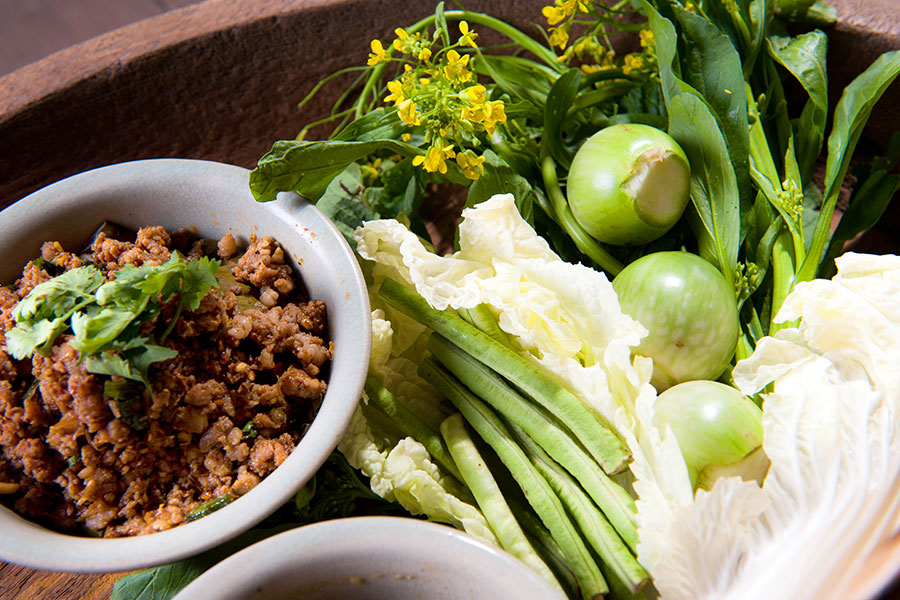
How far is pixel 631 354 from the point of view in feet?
4.72

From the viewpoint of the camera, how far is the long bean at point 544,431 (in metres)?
1.23

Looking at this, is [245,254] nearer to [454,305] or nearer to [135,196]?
[135,196]

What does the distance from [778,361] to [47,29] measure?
312 centimetres

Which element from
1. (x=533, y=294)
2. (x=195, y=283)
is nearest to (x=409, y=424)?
(x=533, y=294)

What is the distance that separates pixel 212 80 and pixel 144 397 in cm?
99

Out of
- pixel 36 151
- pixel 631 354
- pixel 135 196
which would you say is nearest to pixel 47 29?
pixel 36 151

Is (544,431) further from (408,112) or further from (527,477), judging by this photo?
(408,112)

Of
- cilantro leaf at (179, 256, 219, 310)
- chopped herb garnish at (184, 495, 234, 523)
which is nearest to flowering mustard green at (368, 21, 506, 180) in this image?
cilantro leaf at (179, 256, 219, 310)

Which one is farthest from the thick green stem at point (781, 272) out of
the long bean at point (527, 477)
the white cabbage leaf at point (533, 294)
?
the long bean at point (527, 477)

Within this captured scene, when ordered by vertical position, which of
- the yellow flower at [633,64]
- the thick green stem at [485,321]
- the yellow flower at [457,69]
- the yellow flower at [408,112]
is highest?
the yellow flower at [457,69]

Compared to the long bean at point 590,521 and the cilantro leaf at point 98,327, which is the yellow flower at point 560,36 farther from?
the cilantro leaf at point 98,327

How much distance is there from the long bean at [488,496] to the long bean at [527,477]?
4cm

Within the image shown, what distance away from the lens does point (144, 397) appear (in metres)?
1.10

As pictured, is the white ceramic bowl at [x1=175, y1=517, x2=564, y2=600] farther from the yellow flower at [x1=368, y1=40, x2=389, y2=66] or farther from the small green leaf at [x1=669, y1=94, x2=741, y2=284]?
the yellow flower at [x1=368, y1=40, x2=389, y2=66]
